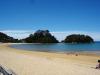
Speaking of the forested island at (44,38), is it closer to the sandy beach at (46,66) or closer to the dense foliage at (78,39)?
the dense foliage at (78,39)

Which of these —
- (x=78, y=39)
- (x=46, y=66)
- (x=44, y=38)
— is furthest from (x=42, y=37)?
(x=46, y=66)

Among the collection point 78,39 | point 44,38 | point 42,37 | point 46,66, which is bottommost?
point 46,66

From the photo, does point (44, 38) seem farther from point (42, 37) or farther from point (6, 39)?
point (6, 39)

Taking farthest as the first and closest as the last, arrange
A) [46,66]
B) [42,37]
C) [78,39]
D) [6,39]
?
[6,39] < [78,39] < [42,37] < [46,66]

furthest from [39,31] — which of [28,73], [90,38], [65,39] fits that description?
[28,73]

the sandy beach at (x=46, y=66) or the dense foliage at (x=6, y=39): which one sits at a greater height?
the dense foliage at (x=6, y=39)

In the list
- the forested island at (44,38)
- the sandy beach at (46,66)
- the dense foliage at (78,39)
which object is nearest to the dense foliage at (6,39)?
the forested island at (44,38)

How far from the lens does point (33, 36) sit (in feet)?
494

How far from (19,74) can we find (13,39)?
167 metres

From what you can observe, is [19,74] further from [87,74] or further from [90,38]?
[90,38]

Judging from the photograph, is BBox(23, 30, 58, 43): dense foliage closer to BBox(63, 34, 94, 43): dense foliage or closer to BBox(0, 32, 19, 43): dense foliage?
BBox(63, 34, 94, 43): dense foliage

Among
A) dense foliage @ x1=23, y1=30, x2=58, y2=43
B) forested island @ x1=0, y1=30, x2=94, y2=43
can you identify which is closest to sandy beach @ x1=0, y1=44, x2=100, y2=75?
dense foliage @ x1=23, y1=30, x2=58, y2=43

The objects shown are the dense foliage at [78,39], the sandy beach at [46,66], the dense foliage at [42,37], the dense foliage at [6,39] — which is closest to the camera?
the sandy beach at [46,66]

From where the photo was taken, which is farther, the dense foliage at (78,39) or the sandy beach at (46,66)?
the dense foliage at (78,39)
